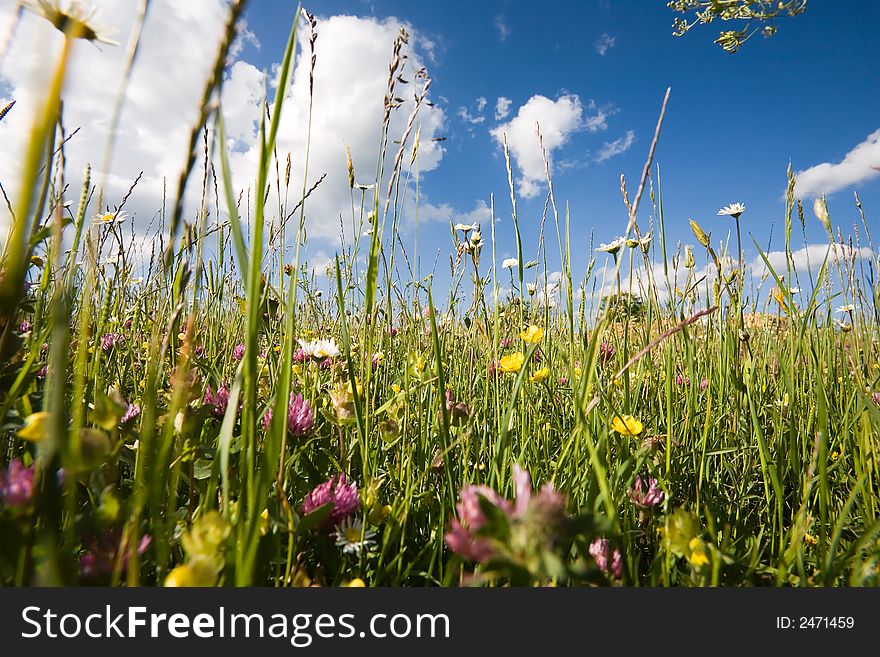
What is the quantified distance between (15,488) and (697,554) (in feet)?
2.63

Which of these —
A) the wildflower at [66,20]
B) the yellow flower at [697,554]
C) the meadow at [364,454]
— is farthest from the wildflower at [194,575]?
the yellow flower at [697,554]

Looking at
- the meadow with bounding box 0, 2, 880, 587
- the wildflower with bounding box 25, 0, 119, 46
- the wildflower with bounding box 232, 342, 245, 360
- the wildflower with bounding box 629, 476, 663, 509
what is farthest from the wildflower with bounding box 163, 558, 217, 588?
the wildflower with bounding box 232, 342, 245, 360

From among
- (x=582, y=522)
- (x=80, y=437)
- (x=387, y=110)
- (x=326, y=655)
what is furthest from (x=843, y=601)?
(x=387, y=110)

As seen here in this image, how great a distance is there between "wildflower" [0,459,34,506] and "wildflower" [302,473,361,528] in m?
0.37

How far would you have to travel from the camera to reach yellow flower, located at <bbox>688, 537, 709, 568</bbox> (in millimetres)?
640

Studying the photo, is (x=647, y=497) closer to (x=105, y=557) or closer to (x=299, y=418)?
(x=299, y=418)

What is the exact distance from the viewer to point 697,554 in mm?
652

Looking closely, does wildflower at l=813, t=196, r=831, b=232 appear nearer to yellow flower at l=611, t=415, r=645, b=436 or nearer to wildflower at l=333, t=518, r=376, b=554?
yellow flower at l=611, t=415, r=645, b=436

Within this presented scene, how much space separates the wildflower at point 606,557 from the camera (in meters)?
0.64

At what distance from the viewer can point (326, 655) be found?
0.48 metres

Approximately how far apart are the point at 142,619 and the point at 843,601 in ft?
2.55

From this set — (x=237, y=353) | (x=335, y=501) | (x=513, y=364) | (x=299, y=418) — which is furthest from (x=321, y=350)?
(x=237, y=353)

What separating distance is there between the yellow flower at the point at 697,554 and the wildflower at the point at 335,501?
50 cm

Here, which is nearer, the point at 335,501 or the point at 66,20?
the point at 66,20
